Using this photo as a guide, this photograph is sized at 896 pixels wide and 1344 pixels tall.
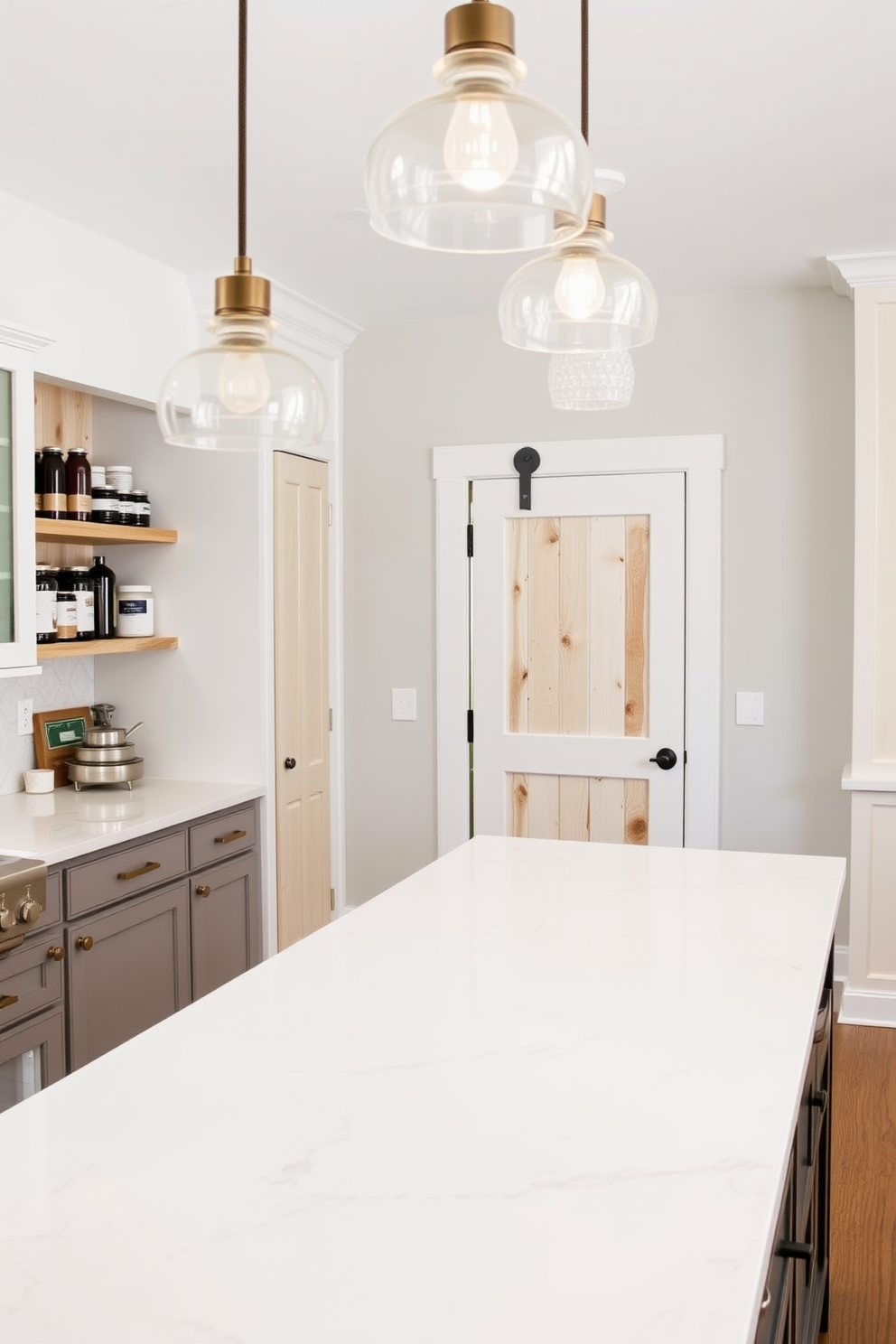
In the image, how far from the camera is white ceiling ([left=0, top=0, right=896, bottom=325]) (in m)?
2.16

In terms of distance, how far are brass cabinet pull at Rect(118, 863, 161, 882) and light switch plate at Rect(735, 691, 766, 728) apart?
211 centimetres

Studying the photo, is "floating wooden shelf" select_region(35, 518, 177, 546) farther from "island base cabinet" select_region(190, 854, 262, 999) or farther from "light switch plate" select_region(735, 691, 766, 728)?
"light switch plate" select_region(735, 691, 766, 728)

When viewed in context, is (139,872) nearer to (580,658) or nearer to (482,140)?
(580,658)

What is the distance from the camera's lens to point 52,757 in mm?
3719

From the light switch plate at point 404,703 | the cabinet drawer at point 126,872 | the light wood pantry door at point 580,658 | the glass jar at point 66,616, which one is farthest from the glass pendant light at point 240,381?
the light switch plate at point 404,703

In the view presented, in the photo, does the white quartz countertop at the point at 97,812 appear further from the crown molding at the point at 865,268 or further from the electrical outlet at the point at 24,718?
the crown molding at the point at 865,268

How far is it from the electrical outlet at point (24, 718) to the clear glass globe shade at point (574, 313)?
8.46ft

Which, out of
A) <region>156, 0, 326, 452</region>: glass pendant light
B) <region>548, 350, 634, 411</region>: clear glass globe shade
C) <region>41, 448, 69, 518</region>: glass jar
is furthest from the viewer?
<region>41, 448, 69, 518</region>: glass jar

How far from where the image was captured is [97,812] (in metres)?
3.29

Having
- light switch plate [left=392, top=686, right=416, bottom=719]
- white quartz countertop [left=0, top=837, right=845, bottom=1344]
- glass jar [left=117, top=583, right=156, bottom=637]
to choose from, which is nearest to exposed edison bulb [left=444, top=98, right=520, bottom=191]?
white quartz countertop [left=0, top=837, right=845, bottom=1344]

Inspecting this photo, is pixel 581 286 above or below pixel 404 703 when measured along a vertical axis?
above

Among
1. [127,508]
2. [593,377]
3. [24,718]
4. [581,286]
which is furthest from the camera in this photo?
[127,508]

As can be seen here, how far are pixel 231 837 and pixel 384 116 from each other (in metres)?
2.12

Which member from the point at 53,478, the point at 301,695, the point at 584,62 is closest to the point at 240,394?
the point at 584,62
